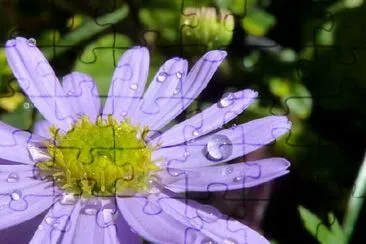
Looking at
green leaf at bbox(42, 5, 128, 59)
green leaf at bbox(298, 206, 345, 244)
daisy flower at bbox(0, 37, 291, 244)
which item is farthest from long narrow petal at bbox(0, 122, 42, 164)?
green leaf at bbox(298, 206, 345, 244)

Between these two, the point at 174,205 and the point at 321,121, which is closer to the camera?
the point at 174,205

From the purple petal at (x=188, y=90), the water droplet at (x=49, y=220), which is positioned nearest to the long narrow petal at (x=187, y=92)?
the purple petal at (x=188, y=90)

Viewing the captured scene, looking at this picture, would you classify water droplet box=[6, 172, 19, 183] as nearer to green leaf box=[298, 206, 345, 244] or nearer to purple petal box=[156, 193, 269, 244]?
purple petal box=[156, 193, 269, 244]

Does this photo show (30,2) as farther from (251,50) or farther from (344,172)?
(344,172)

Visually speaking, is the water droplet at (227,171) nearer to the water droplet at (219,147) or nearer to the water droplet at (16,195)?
the water droplet at (219,147)

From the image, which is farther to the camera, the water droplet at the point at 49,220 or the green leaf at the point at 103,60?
the green leaf at the point at 103,60

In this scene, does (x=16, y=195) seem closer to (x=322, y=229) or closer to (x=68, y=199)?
(x=68, y=199)

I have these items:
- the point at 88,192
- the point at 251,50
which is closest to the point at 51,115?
the point at 88,192
